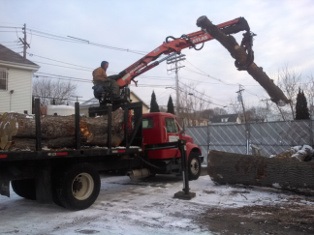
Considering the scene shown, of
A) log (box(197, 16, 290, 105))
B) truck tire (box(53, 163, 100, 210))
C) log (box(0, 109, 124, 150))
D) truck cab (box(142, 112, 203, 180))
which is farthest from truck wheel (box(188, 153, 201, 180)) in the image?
truck tire (box(53, 163, 100, 210))

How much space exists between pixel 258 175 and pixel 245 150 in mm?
7818

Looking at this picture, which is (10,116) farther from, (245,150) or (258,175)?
(245,150)

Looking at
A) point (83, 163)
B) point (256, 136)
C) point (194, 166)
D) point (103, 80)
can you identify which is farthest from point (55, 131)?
point (256, 136)

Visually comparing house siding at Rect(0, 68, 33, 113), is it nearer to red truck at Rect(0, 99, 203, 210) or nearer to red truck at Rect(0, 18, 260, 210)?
red truck at Rect(0, 18, 260, 210)

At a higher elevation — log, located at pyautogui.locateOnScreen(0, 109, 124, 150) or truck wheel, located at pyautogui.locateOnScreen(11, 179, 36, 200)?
log, located at pyautogui.locateOnScreen(0, 109, 124, 150)

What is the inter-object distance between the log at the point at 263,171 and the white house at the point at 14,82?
13116 millimetres

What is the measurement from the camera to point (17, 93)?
70.8 feet

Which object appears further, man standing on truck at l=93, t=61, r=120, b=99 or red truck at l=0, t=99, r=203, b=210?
man standing on truck at l=93, t=61, r=120, b=99

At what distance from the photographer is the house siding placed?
69.3ft

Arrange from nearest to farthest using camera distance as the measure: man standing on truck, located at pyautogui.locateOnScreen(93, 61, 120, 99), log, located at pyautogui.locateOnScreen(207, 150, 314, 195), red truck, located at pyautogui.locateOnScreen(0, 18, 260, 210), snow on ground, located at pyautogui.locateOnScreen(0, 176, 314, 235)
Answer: snow on ground, located at pyautogui.locateOnScreen(0, 176, 314, 235), red truck, located at pyautogui.locateOnScreen(0, 18, 260, 210), log, located at pyautogui.locateOnScreen(207, 150, 314, 195), man standing on truck, located at pyautogui.locateOnScreen(93, 61, 120, 99)

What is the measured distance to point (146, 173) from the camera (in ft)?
37.1

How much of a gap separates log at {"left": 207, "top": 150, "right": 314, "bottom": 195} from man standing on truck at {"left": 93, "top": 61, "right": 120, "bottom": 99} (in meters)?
3.49

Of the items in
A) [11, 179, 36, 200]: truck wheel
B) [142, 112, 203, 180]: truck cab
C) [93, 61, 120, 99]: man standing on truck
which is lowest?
[11, 179, 36, 200]: truck wheel

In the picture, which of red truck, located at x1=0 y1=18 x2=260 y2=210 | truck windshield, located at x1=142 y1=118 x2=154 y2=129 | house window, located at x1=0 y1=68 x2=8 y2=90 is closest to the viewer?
red truck, located at x1=0 y1=18 x2=260 y2=210
